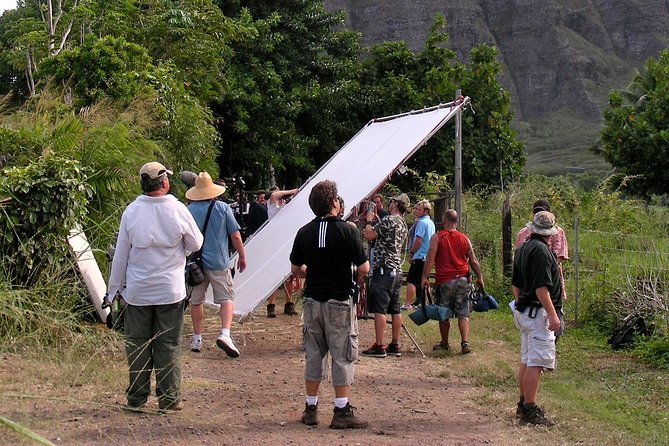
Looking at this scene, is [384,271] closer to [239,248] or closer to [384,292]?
[384,292]

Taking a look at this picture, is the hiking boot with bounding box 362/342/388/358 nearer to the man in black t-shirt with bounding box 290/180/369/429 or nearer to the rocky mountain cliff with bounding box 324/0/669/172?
the man in black t-shirt with bounding box 290/180/369/429

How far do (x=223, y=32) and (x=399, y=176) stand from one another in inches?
227

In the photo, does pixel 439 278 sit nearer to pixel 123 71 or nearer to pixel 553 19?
pixel 123 71

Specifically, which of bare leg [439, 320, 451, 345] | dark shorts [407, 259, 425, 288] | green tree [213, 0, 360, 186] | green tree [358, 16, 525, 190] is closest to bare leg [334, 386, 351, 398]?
bare leg [439, 320, 451, 345]

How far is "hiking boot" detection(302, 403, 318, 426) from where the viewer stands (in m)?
6.45

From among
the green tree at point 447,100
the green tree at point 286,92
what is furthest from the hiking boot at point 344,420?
the green tree at point 286,92

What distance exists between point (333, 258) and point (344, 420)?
1.17 m

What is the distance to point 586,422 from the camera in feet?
22.4

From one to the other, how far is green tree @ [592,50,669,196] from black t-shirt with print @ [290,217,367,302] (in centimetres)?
1968

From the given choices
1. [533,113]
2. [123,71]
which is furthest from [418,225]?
[533,113]

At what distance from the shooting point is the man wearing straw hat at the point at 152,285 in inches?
249

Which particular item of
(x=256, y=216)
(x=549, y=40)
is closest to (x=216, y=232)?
(x=256, y=216)

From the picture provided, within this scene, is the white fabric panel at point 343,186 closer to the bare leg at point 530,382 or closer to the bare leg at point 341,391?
the bare leg at point 341,391

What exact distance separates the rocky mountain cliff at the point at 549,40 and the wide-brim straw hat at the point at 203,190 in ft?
205
